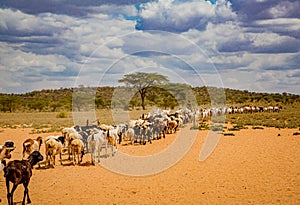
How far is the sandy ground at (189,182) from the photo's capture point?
366 inches

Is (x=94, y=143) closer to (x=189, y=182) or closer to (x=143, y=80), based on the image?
(x=189, y=182)

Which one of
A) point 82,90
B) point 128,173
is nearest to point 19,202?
point 128,173

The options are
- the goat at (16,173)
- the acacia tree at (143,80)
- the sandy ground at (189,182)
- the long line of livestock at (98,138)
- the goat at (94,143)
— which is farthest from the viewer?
the acacia tree at (143,80)

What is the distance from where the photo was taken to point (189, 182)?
35.6 ft

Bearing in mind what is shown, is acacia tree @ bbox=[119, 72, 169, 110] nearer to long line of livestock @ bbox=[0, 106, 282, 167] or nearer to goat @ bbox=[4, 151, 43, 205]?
long line of livestock @ bbox=[0, 106, 282, 167]

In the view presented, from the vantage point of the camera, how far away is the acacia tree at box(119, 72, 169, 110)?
56.2m

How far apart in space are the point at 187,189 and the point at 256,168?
10.9 feet

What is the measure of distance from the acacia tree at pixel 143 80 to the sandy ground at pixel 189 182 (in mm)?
40881

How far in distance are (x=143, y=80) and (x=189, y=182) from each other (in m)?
46.1

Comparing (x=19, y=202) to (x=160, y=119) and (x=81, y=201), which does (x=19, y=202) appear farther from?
(x=160, y=119)

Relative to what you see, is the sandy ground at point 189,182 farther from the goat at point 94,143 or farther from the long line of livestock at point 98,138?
the long line of livestock at point 98,138

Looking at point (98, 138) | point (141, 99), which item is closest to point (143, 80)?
point (141, 99)

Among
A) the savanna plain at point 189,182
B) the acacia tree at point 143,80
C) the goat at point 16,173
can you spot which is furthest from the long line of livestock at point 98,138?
the acacia tree at point 143,80

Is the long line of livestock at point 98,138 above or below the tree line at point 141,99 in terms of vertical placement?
below
